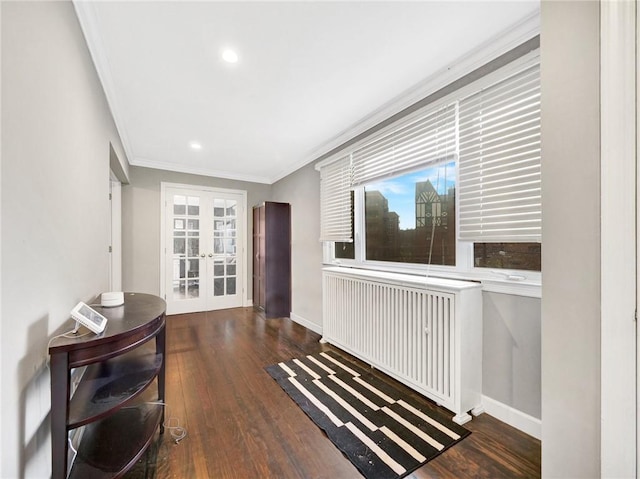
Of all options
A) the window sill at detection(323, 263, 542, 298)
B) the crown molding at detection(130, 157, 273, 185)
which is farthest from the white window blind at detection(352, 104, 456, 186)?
the crown molding at detection(130, 157, 273, 185)

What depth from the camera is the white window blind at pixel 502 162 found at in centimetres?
150

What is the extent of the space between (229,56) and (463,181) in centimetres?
184

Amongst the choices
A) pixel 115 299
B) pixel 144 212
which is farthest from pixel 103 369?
pixel 144 212

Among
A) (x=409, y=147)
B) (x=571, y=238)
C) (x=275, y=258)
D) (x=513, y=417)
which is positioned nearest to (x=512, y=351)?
(x=513, y=417)

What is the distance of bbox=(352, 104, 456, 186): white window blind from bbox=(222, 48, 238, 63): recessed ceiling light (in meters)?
1.38

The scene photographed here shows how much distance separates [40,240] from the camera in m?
1.01

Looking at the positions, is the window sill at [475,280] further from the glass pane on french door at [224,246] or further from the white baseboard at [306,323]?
the glass pane on french door at [224,246]

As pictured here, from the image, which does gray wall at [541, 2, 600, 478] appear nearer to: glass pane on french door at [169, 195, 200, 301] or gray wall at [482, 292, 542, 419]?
gray wall at [482, 292, 542, 419]

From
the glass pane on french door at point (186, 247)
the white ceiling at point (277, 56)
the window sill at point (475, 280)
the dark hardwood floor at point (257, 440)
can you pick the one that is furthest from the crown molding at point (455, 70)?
the glass pane on french door at point (186, 247)

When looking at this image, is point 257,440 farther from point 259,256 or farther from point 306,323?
point 259,256

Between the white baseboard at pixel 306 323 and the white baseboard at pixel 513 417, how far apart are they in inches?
78.7
